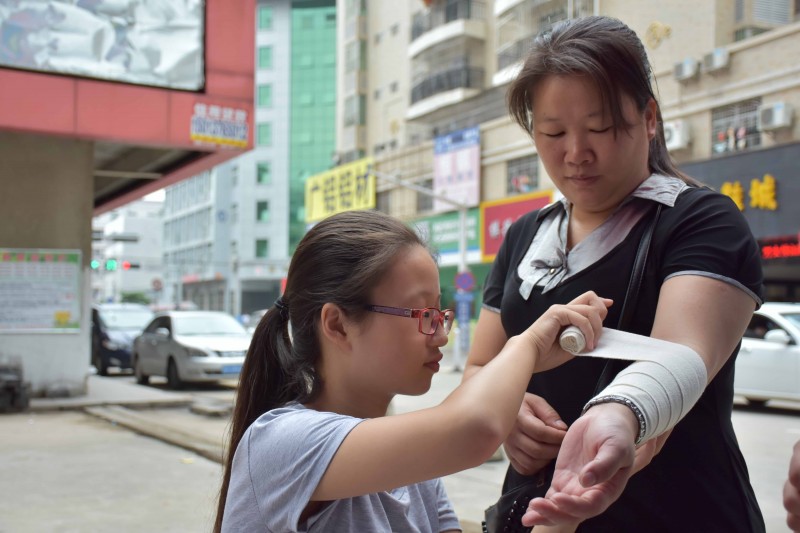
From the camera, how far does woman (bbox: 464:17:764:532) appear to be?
4.52ft

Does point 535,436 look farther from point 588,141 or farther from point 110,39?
point 110,39

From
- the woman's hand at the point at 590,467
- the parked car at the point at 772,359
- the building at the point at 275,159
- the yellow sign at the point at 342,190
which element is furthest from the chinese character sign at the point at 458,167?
the building at the point at 275,159

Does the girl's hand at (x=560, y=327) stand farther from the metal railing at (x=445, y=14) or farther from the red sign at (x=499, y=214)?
the metal railing at (x=445, y=14)

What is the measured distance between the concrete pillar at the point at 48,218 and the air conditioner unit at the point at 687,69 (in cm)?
1283

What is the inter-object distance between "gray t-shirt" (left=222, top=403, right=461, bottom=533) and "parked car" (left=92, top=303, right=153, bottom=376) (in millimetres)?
15311

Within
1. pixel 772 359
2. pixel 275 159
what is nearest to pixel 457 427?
pixel 772 359

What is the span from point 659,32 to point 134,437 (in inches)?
513

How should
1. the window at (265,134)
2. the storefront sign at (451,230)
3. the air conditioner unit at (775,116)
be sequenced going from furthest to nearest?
the window at (265,134) < the storefront sign at (451,230) < the air conditioner unit at (775,116)

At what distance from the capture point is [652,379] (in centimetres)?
119

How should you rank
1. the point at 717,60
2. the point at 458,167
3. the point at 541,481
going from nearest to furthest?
1. the point at 541,481
2. the point at 717,60
3. the point at 458,167

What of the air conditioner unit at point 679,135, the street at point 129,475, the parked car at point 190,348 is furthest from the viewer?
the air conditioner unit at point 679,135

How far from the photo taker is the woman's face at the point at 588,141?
4.83ft

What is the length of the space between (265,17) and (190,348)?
48382 millimetres

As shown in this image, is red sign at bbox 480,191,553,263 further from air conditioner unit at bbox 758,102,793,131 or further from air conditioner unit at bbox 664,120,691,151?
air conditioner unit at bbox 758,102,793,131
